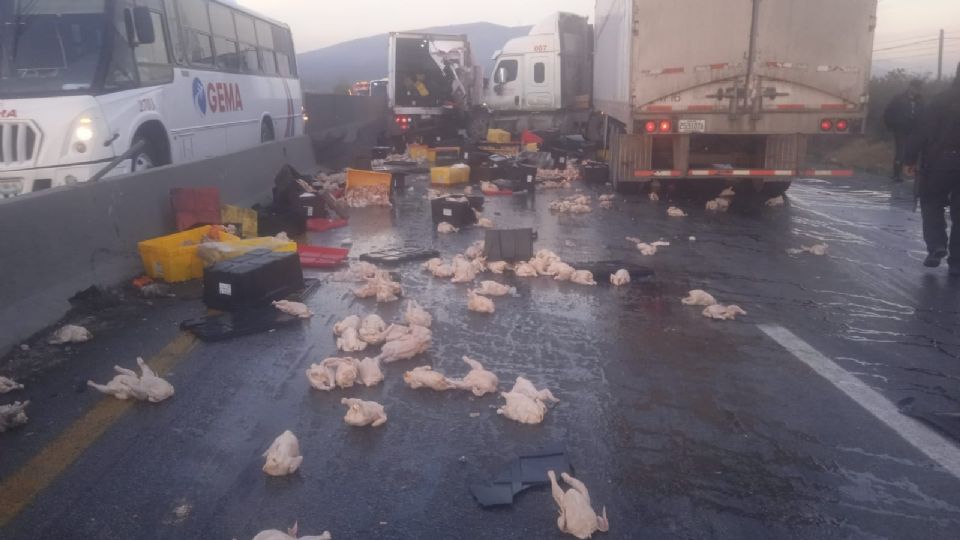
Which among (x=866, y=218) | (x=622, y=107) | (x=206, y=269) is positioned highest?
(x=622, y=107)

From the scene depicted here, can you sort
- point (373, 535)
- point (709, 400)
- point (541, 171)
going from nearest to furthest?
point (373, 535), point (709, 400), point (541, 171)

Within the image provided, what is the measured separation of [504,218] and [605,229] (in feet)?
6.02

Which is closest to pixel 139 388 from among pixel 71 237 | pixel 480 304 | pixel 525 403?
pixel 525 403

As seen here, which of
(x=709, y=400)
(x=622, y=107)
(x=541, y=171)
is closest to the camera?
(x=709, y=400)

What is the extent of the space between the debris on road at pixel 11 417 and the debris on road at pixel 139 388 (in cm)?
47

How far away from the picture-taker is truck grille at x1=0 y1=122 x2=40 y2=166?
9.20m

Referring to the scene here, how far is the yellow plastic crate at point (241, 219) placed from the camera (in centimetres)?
970

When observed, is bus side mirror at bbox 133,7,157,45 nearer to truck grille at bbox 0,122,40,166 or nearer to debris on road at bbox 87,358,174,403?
truck grille at bbox 0,122,40,166

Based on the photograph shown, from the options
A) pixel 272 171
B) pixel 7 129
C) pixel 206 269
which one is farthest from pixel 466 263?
pixel 272 171

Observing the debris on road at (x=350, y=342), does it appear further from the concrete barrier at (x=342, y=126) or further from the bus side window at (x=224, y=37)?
the concrete barrier at (x=342, y=126)

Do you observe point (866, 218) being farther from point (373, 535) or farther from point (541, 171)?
Result: point (373, 535)

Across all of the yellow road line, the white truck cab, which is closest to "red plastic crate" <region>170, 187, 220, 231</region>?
the yellow road line

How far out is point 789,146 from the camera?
12.7m

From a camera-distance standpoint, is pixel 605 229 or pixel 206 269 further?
pixel 605 229
